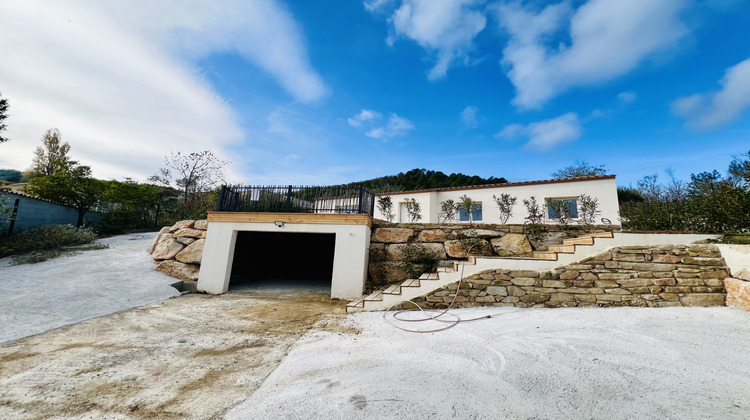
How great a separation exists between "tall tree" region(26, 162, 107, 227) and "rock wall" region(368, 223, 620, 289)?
14.1 m

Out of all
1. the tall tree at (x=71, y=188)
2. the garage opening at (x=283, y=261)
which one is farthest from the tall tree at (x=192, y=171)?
the garage opening at (x=283, y=261)

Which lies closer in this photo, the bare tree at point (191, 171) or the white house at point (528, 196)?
the white house at point (528, 196)

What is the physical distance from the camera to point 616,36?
22.6 feet

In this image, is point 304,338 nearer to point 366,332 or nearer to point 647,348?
point 366,332

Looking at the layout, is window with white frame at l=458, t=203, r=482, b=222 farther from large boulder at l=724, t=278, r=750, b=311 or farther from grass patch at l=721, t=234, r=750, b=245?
large boulder at l=724, t=278, r=750, b=311

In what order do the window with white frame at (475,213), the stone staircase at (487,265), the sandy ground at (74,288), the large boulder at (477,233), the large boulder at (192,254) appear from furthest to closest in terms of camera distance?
the window with white frame at (475,213)
the large boulder at (192,254)
the large boulder at (477,233)
the stone staircase at (487,265)
the sandy ground at (74,288)

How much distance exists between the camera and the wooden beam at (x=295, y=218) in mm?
6406

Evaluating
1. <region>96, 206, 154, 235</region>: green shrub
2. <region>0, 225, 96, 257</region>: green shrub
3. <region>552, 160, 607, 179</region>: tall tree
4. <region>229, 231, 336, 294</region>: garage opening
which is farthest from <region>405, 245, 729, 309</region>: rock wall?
<region>552, 160, 607, 179</region>: tall tree

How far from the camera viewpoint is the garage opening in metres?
8.14

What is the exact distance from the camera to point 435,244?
655cm

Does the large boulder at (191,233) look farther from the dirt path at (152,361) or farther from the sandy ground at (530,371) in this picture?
the sandy ground at (530,371)

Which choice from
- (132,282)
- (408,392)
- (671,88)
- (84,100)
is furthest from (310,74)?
(671,88)

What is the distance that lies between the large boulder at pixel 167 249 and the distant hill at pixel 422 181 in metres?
15.8

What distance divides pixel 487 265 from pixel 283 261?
8728 mm
